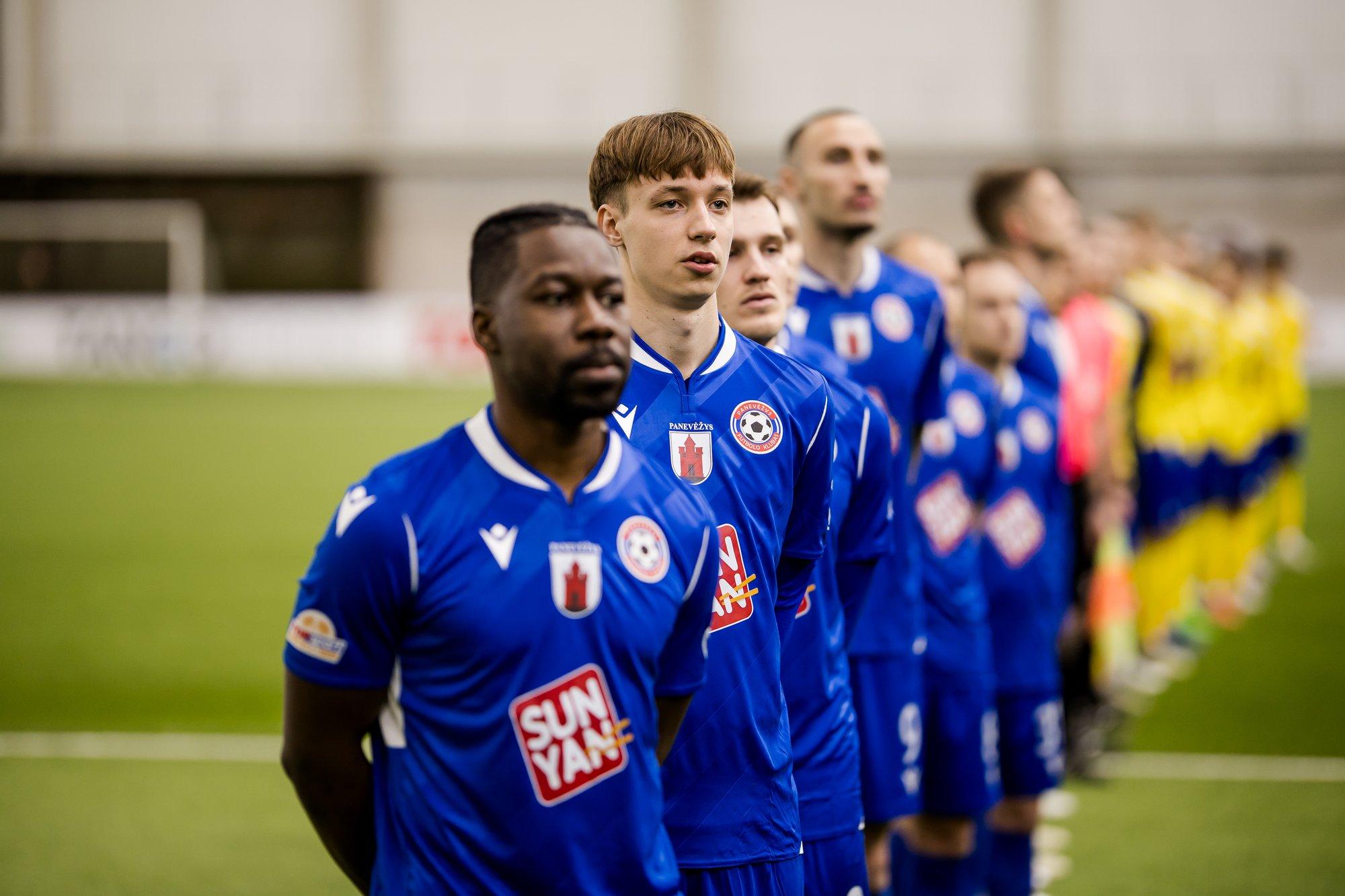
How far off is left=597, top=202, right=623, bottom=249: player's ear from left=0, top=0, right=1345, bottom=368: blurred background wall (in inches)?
1073

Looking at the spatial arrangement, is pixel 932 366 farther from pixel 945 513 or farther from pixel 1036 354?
pixel 1036 354

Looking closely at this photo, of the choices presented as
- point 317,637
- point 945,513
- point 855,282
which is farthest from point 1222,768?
point 317,637

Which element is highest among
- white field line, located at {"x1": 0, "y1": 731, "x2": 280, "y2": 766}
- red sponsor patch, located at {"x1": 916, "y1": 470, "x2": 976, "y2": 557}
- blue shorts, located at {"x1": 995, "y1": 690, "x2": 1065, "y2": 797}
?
red sponsor patch, located at {"x1": 916, "y1": 470, "x2": 976, "y2": 557}

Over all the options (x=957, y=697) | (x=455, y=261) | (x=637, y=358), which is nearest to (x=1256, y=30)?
(x=455, y=261)

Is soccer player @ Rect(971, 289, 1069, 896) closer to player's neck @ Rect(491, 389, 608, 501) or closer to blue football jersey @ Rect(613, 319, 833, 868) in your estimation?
blue football jersey @ Rect(613, 319, 833, 868)

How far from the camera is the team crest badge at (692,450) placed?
2.94 m

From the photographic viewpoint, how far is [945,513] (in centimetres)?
499

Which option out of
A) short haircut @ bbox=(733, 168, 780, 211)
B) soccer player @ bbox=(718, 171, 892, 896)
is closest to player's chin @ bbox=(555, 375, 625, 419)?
soccer player @ bbox=(718, 171, 892, 896)

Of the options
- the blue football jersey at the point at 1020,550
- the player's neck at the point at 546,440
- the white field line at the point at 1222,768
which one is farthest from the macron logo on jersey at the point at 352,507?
the white field line at the point at 1222,768

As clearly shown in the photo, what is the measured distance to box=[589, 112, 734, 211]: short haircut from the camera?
2.89m

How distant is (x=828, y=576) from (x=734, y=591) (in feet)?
2.20

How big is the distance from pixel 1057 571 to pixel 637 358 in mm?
3310

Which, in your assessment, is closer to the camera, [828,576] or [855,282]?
[828,576]

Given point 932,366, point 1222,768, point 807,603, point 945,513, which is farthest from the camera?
point 1222,768
